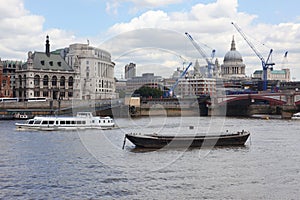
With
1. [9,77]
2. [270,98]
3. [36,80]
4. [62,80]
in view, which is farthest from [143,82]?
[270,98]

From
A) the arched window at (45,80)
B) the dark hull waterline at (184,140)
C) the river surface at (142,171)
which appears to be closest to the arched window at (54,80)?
the arched window at (45,80)

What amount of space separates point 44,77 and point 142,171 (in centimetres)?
8955

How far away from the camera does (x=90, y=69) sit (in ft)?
433

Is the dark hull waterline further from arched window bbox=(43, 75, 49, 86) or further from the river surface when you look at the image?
arched window bbox=(43, 75, 49, 86)

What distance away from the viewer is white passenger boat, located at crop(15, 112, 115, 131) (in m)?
57.0

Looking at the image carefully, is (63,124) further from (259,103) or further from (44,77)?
(259,103)

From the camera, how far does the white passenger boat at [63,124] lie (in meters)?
57.0

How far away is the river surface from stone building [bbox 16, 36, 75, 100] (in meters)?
70.2

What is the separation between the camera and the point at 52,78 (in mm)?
116938

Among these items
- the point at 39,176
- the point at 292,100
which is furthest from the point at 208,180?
the point at 292,100

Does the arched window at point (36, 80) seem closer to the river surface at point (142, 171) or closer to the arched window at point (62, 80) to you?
the arched window at point (62, 80)

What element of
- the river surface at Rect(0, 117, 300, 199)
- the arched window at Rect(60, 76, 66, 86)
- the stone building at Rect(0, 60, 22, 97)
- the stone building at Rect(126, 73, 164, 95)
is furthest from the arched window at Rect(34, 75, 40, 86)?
the river surface at Rect(0, 117, 300, 199)

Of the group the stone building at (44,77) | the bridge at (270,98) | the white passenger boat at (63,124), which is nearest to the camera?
the white passenger boat at (63,124)

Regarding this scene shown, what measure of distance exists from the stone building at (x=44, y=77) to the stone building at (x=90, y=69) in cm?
443
